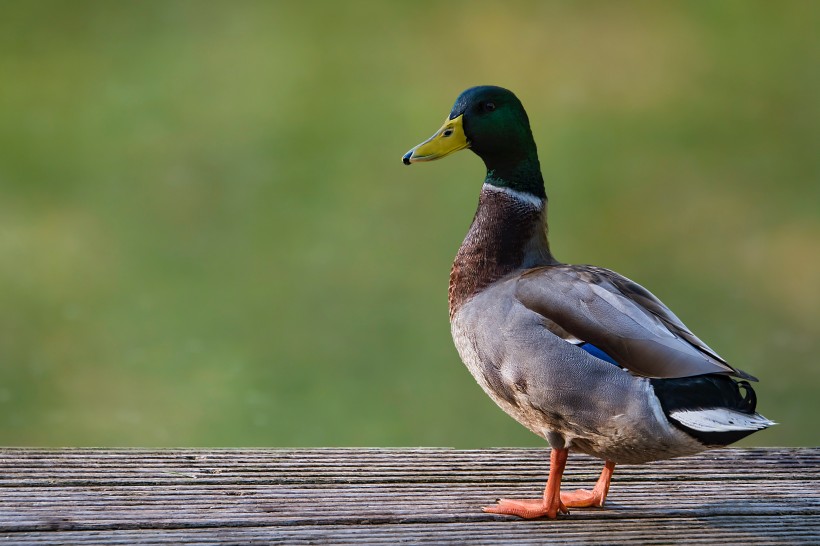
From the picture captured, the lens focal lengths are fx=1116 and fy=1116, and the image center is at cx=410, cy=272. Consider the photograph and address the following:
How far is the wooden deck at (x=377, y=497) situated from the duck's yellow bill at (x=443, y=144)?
68 centimetres

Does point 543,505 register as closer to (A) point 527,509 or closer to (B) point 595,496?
(A) point 527,509

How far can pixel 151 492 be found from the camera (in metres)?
2.21

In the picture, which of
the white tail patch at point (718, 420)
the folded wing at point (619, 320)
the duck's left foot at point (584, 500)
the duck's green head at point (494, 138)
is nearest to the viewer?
the white tail patch at point (718, 420)

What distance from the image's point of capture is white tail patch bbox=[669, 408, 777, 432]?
197 cm

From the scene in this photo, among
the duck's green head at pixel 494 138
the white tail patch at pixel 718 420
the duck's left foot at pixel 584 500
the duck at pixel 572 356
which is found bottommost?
the duck's left foot at pixel 584 500

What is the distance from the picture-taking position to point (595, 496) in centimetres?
226

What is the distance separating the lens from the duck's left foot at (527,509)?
85.0 inches

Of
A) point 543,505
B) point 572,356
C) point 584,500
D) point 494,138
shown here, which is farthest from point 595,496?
point 494,138

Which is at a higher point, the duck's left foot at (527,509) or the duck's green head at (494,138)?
the duck's green head at (494,138)

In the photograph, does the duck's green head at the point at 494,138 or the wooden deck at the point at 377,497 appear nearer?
the wooden deck at the point at 377,497

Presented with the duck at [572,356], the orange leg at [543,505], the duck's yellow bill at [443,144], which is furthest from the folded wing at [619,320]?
the duck's yellow bill at [443,144]

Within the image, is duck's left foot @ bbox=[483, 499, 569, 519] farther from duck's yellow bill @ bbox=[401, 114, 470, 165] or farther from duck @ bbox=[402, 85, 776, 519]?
duck's yellow bill @ bbox=[401, 114, 470, 165]

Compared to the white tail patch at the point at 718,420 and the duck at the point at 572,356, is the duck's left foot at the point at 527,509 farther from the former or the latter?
the white tail patch at the point at 718,420

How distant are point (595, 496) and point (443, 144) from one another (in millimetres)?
856
